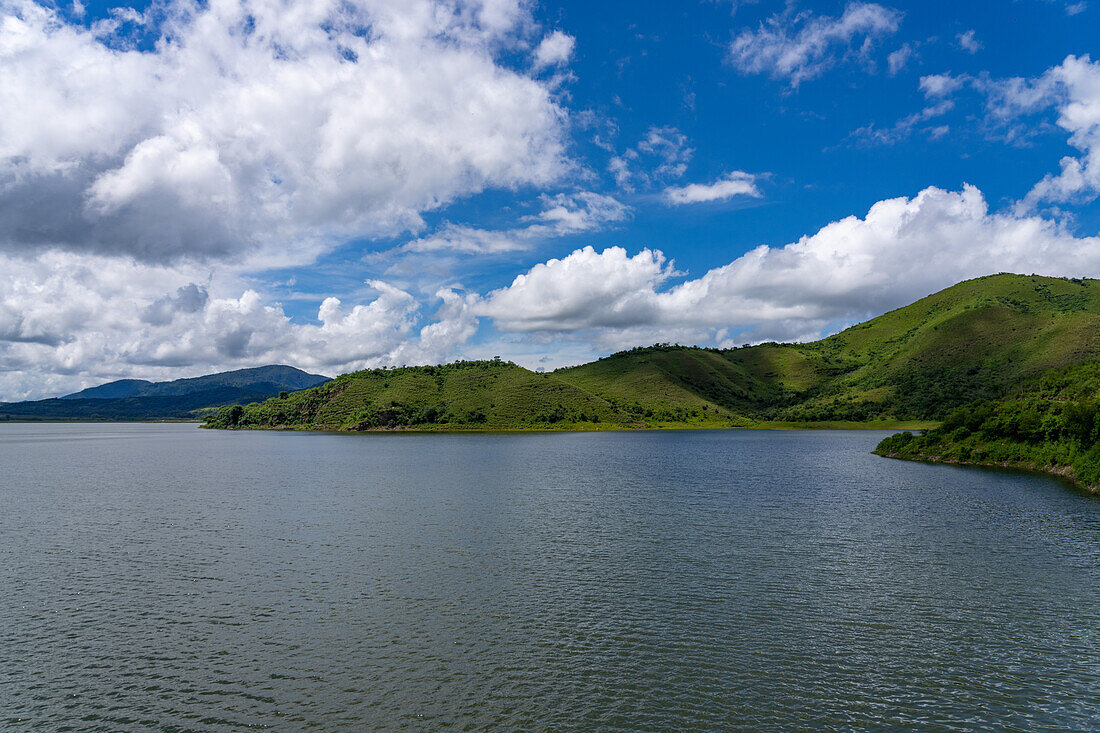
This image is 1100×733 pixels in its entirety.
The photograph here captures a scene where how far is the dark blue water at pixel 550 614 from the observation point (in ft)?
74.2

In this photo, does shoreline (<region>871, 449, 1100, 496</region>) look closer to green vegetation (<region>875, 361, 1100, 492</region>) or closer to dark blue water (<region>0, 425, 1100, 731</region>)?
green vegetation (<region>875, 361, 1100, 492</region>)

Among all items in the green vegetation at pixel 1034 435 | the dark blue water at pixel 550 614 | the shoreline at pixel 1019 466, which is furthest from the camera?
the green vegetation at pixel 1034 435

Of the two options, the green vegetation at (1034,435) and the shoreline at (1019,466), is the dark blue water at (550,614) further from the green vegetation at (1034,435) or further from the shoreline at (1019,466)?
the green vegetation at (1034,435)

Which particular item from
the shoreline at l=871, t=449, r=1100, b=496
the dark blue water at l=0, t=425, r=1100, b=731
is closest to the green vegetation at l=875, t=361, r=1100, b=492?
the shoreline at l=871, t=449, r=1100, b=496

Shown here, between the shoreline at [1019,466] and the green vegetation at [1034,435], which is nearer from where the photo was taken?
the shoreline at [1019,466]

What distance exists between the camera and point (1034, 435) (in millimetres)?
101250

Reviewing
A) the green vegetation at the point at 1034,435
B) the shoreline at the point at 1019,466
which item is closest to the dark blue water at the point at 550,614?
the shoreline at the point at 1019,466

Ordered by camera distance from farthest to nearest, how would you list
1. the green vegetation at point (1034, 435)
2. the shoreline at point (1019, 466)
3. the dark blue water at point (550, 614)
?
the green vegetation at point (1034, 435) → the shoreline at point (1019, 466) → the dark blue water at point (550, 614)

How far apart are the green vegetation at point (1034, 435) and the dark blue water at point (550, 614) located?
24013 mm

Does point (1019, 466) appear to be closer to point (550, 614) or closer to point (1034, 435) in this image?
point (1034, 435)

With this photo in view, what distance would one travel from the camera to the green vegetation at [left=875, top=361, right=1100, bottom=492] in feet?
281

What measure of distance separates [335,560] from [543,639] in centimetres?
2174

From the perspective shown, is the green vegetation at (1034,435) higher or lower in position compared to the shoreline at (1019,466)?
higher

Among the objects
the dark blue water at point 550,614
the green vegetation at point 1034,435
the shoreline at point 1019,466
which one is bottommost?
the dark blue water at point 550,614
